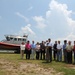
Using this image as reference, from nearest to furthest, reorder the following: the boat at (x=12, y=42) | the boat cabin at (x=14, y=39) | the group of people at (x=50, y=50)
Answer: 1. the group of people at (x=50, y=50)
2. the boat at (x=12, y=42)
3. the boat cabin at (x=14, y=39)

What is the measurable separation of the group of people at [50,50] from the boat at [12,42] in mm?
18524

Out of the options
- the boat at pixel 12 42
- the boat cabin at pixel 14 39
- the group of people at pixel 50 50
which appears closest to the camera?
the group of people at pixel 50 50

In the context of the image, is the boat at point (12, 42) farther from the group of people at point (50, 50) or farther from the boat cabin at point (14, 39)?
the group of people at point (50, 50)

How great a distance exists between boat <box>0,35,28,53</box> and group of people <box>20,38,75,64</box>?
60.8ft

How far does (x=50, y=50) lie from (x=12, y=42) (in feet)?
85.1

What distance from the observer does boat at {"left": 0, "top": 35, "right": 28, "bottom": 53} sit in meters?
44.9

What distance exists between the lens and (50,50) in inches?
866

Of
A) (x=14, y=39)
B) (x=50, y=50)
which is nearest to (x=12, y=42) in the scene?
(x=14, y=39)

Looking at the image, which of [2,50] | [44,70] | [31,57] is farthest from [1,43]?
[44,70]

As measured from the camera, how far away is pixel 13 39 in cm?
4750

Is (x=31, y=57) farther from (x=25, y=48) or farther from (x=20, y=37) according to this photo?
(x=20, y=37)

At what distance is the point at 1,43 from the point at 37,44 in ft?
64.2

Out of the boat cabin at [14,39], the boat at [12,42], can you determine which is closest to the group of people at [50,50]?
the boat at [12,42]

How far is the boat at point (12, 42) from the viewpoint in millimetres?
44938
